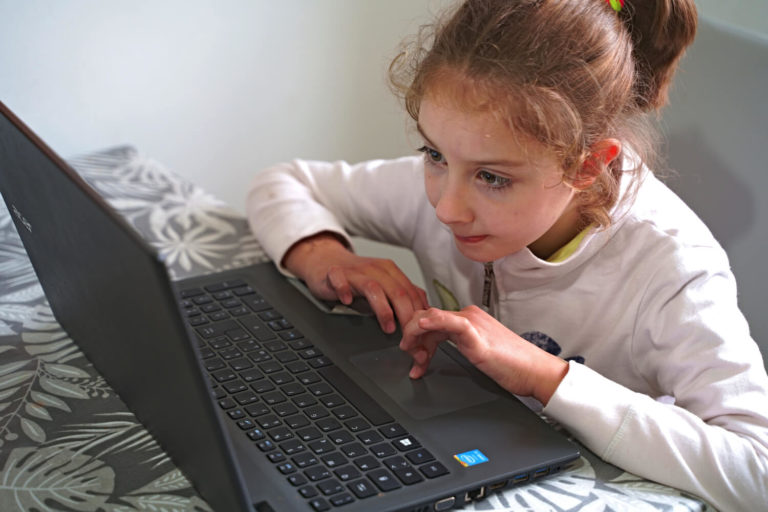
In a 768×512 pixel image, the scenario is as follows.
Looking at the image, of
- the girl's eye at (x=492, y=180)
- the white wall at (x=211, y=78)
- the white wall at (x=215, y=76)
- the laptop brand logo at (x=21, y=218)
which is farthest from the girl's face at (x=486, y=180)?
the white wall at (x=211, y=78)

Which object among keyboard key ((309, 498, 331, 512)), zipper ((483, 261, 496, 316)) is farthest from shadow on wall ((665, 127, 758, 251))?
keyboard key ((309, 498, 331, 512))

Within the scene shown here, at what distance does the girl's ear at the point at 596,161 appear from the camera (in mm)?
775

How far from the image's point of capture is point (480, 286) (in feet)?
3.17

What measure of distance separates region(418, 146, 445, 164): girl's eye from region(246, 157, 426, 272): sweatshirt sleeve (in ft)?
0.70

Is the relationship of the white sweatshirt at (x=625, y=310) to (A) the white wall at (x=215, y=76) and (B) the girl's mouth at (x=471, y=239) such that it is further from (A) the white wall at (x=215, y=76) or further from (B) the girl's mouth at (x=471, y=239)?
(A) the white wall at (x=215, y=76)

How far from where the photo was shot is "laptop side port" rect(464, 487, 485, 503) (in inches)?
23.5

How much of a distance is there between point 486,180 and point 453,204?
35mm

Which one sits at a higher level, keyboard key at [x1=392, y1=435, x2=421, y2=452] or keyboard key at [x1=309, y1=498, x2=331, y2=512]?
keyboard key at [x1=392, y1=435, x2=421, y2=452]

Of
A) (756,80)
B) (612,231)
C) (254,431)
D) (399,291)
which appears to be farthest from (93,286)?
(756,80)

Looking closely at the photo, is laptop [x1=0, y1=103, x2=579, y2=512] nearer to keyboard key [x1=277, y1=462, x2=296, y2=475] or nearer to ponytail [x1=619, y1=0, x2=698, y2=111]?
keyboard key [x1=277, y1=462, x2=296, y2=475]

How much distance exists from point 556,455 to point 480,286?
0.35m

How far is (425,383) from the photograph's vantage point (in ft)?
2.36

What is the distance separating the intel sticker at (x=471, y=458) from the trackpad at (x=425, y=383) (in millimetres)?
57

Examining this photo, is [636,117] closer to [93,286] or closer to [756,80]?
[756,80]
